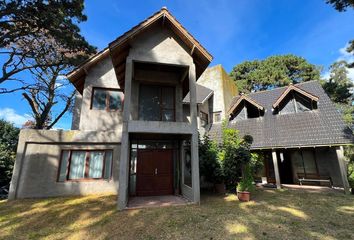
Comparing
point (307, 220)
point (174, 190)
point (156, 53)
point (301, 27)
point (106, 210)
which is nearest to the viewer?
point (307, 220)

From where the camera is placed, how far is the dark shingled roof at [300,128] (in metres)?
11.5

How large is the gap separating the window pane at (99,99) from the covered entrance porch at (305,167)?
12553 mm

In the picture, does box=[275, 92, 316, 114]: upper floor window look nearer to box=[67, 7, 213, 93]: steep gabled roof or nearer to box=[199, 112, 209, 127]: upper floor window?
box=[199, 112, 209, 127]: upper floor window

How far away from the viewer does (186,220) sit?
6.25 metres

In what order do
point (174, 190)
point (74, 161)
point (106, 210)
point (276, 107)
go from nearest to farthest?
point (106, 210) → point (174, 190) → point (74, 161) → point (276, 107)

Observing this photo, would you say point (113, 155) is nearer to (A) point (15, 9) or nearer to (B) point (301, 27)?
(A) point (15, 9)

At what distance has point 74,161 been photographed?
35.7 feet

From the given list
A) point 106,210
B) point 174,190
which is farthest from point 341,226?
point 106,210

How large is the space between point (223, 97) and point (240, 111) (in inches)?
153

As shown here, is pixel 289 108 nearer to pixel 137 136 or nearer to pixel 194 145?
pixel 194 145

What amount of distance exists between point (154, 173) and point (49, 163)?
620cm

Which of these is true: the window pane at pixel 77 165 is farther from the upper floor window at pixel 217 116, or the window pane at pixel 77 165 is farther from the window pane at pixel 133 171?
the upper floor window at pixel 217 116

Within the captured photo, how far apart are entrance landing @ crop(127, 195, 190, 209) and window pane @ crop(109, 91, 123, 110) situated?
20.3 ft

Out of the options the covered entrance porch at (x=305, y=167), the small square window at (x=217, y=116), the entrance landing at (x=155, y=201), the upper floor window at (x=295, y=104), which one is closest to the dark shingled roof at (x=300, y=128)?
the upper floor window at (x=295, y=104)
